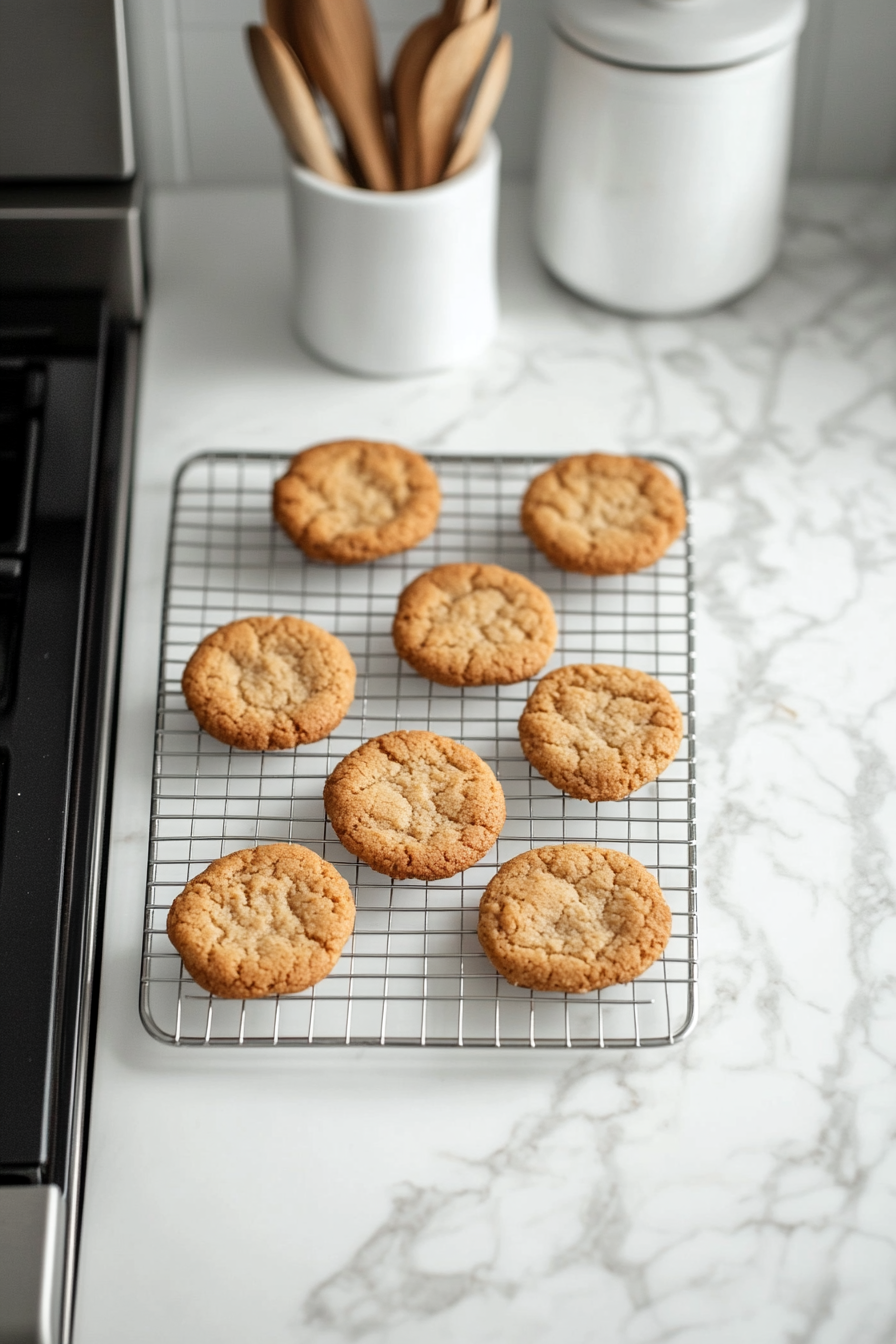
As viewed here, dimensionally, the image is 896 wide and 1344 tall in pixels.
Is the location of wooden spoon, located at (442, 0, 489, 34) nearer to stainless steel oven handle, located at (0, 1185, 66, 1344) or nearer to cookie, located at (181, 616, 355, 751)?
cookie, located at (181, 616, 355, 751)

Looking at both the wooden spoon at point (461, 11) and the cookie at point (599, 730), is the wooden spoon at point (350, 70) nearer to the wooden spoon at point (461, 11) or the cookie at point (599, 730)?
the wooden spoon at point (461, 11)

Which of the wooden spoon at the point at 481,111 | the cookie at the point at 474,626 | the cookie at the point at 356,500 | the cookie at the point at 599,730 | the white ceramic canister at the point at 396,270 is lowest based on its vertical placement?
the cookie at the point at 599,730

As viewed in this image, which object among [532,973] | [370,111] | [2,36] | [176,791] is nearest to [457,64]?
[370,111]

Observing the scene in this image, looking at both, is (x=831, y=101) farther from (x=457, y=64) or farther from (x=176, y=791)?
(x=176, y=791)

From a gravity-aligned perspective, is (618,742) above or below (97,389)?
below

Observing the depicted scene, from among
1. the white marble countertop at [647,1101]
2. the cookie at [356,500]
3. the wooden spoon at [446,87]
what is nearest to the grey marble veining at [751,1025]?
the white marble countertop at [647,1101]

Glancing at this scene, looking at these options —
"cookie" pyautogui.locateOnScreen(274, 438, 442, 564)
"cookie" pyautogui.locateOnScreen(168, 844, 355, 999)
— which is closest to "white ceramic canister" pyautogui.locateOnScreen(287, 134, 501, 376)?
"cookie" pyautogui.locateOnScreen(274, 438, 442, 564)

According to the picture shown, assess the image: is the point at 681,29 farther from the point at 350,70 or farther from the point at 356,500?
the point at 356,500
